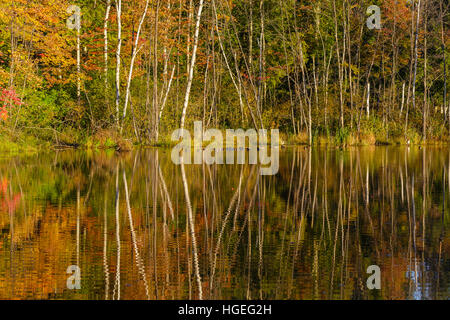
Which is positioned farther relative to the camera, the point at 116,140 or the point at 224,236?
the point at 116,140

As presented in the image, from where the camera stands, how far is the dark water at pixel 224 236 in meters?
8.06

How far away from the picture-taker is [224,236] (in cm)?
1153

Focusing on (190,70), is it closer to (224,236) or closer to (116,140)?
(116,140)

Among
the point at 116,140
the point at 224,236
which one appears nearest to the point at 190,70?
the point at 116,140

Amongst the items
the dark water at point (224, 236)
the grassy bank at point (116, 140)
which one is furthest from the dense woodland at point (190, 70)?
the dark water at point (224, 236)

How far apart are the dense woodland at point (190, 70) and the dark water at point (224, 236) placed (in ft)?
53.6

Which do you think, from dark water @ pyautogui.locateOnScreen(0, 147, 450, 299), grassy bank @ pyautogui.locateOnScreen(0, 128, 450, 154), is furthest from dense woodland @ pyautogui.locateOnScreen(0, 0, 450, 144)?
dark water @ pyautogui.locateOnScreen(0, 147, 450, 299)

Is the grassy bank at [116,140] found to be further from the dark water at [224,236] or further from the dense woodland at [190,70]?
the dark water at [224,236]

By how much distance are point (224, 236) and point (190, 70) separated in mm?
29454

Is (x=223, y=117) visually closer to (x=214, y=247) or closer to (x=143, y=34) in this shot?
(x=143, y=34)

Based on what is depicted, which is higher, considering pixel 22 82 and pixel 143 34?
pixel 143 34

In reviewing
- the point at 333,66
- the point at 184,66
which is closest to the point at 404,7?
the point at 333,66

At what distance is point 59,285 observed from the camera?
8.12m
